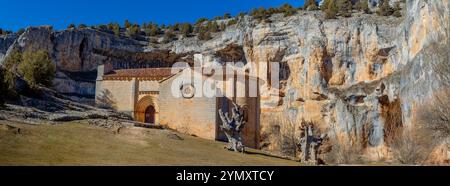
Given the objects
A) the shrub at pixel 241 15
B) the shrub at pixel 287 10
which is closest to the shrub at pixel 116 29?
the shrub at pixel 241 15

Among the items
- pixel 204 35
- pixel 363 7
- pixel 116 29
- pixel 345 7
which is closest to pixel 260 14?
pixel 204 35

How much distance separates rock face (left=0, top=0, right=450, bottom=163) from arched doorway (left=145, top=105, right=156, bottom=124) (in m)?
19.6

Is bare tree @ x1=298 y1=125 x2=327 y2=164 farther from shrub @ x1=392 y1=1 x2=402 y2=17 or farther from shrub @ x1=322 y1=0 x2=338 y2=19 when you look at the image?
shrub @ x1=392 y1=1 x2=402 y2=17

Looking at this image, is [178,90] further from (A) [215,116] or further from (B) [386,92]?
(B) [386,92]

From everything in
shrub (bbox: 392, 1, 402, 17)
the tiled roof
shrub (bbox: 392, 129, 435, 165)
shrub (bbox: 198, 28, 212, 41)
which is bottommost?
shrub (bbox: 392, 129, 435, 165)

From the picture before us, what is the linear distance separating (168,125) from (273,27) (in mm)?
29542

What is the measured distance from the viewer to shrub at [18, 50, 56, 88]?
1745 inches

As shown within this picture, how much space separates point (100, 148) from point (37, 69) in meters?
26.9

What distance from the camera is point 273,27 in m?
62.6

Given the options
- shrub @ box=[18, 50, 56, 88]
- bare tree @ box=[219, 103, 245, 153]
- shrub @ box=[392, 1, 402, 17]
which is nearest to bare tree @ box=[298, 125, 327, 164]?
bare tree @ box=[219, 103, 245, 153]

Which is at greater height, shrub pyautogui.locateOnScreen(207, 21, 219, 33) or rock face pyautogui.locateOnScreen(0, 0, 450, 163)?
shrub pyautogui.locateOnScreen(207, 21, 219, 33)
